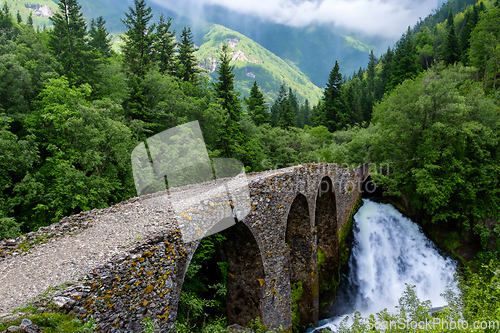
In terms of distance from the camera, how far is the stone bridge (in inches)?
197

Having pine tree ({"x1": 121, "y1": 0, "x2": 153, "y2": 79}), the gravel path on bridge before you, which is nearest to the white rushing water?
the gravel path on bridge

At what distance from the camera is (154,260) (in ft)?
19.4

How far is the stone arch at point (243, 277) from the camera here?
10.4 m

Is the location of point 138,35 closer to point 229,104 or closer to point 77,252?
point 229,104

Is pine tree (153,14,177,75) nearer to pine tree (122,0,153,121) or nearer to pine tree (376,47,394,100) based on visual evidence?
pine tree (122,0,153,121)

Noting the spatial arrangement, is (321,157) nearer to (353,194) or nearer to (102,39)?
(353,194)

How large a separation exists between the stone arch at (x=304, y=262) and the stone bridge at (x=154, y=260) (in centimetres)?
5

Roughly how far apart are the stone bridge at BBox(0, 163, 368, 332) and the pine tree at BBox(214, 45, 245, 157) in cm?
945

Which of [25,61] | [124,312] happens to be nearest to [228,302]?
[124,312]

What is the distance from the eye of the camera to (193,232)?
699 centimetres

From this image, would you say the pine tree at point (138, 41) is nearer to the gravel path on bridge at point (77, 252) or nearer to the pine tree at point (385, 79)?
the gravel path on bridge at point (77, 252)

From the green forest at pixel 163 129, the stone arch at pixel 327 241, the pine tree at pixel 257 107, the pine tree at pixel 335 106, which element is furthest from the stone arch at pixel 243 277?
the pine tree at pixel 335 106

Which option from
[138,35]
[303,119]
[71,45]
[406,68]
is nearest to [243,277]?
[71,45]

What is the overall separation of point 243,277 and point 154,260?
583cm
